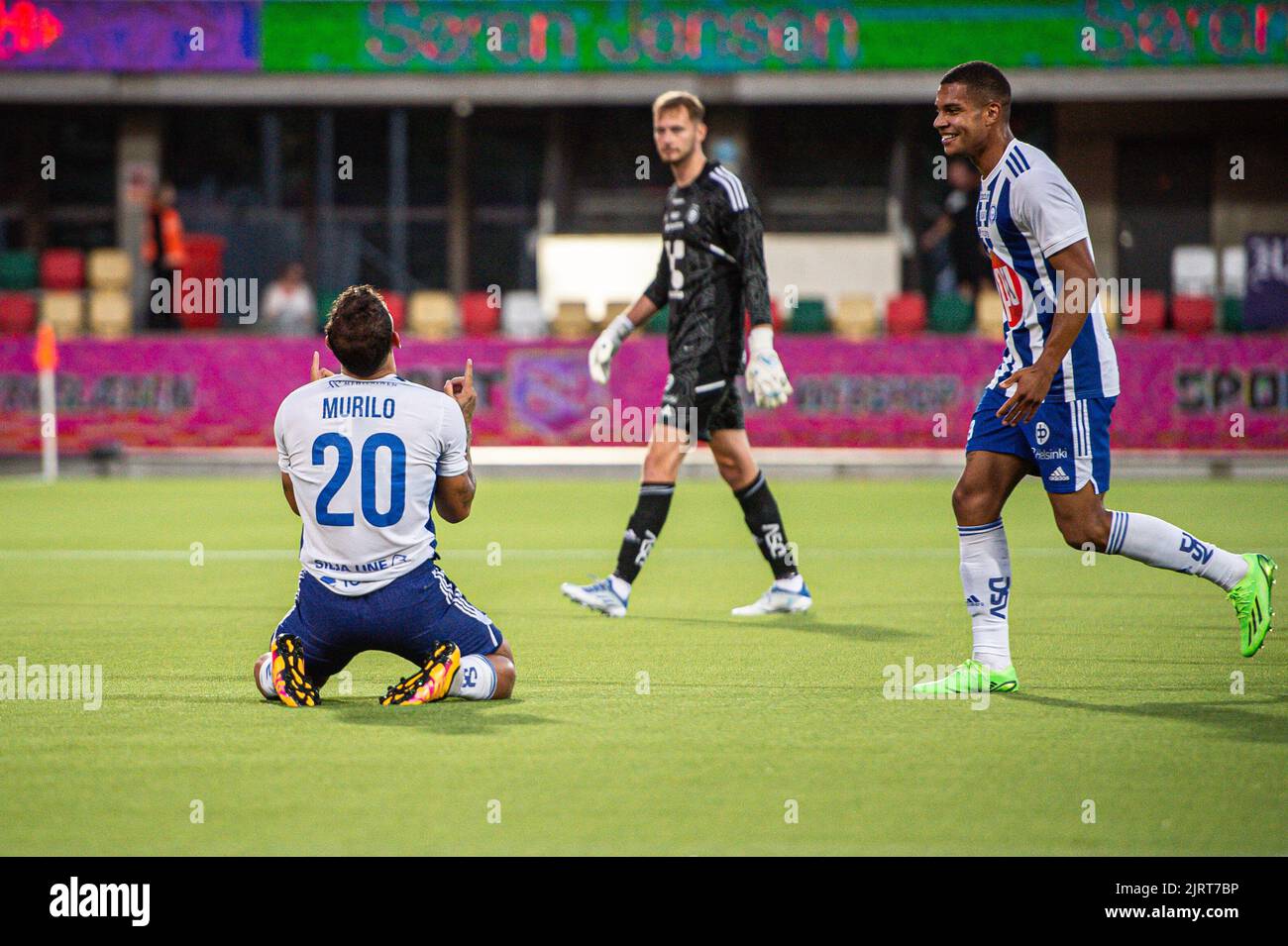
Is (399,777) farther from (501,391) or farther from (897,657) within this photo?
(501,391)

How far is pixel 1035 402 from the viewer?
577 centimetres

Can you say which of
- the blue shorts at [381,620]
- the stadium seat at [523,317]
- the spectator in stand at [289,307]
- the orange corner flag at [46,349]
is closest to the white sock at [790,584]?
the blue shorts at [381,620]

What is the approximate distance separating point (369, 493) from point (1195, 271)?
20.7m

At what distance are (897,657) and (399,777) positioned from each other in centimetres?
281

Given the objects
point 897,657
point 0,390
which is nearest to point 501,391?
point 0,390

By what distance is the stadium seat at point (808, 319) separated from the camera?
68.7ft

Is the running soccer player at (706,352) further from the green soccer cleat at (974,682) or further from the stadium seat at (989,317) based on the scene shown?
the stadium seat at (989,317)

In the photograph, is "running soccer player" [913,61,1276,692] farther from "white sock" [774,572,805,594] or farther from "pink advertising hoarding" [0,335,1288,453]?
"pink advertising hoarding" [0,335,1288,453]

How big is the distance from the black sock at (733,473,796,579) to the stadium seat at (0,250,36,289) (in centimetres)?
1741

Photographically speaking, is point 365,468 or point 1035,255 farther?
point 1035,255

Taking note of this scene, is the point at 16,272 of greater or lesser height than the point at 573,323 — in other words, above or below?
above

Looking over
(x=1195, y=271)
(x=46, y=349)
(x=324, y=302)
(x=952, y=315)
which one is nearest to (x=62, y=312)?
(x=46, y=349)

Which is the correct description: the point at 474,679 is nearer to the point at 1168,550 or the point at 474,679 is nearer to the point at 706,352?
the point at 1168,550

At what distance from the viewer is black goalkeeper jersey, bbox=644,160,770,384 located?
8.30 meters
